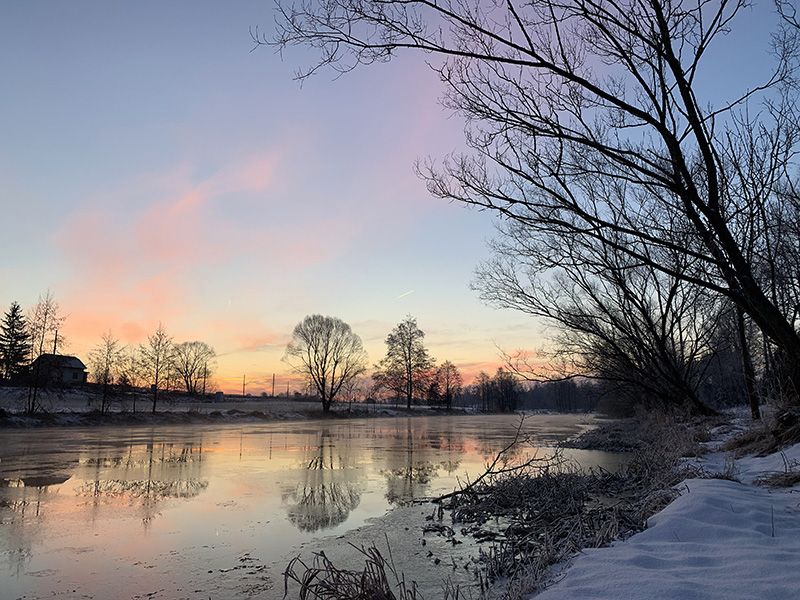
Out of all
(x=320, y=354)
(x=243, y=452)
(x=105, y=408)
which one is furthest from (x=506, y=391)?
(x=243, y=452)

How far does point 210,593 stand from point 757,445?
8457mm

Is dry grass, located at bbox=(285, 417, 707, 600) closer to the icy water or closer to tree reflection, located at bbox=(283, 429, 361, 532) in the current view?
the icy water

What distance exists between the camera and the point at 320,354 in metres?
55.7

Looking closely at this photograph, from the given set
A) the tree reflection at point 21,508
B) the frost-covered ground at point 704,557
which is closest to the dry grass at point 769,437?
the frost-covered ground at point 704,557

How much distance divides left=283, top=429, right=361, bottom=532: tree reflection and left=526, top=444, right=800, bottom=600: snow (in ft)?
11.9

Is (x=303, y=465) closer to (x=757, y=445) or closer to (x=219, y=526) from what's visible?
(x=219, y=526)

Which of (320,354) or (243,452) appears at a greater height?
(320,354)

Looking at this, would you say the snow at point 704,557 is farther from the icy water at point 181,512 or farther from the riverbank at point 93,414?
the riverbank at point 93,414

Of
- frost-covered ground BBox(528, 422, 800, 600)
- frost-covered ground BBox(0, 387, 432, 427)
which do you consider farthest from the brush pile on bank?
frost-covered ground BBox(0, 387, 432, 427)

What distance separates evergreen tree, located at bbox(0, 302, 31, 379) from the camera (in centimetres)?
2978

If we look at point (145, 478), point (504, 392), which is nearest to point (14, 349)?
point (145, 478)

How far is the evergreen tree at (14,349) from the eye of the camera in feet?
97.7

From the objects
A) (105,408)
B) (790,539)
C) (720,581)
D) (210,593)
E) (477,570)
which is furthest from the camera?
(105,408)

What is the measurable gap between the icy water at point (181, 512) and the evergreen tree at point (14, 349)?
19.5m
